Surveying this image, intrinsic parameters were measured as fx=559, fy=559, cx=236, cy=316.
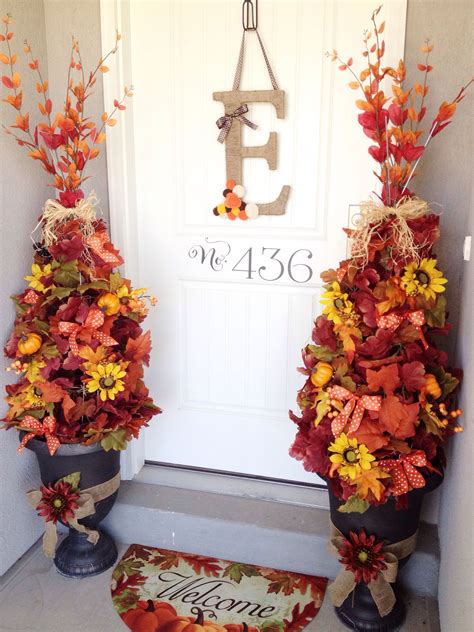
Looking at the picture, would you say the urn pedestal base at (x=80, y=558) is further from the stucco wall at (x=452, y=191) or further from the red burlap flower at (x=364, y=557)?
the stucco wall at (x=452, y=191)

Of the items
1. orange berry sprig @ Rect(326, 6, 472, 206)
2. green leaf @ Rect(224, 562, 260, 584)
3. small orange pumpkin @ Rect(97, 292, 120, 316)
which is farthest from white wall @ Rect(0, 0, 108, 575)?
orange berry sprig @ Rect(326, 6, 472, 206)

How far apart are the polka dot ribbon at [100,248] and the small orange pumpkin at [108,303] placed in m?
0.11

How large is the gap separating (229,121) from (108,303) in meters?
0.77

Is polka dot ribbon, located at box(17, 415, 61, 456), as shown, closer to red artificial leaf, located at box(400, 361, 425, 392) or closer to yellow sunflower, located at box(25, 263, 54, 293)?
yellow sunflower, located at box(25, 263, 54, 293)

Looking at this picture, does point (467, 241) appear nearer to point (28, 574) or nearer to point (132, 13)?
point (132, 13)

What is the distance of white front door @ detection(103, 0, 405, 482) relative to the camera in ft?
6.16

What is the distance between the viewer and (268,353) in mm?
2119

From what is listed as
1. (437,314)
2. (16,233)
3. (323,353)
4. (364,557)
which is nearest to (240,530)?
(364,557)

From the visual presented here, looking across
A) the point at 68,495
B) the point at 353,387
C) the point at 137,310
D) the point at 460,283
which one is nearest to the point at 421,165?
the point at 460,283

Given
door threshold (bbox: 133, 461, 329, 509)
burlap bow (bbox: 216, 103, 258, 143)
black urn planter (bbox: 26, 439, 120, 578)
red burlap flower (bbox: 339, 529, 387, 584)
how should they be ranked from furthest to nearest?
door threshold (bbox: 133, 461, 329, 509) → burlap bow (bbox: 216, 103, 258, 143) → black urn planter (bbox: 26, 439, 120, 578) → red burlap flower (bbox: 339, 529, 387, 584)

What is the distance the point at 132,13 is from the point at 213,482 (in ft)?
5.80


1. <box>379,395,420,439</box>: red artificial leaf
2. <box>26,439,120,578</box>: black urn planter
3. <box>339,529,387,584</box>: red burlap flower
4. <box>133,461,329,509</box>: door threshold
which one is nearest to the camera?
<box>379,395,420,439</box>: red artificial leaf

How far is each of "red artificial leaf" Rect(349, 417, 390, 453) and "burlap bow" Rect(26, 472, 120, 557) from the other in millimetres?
909

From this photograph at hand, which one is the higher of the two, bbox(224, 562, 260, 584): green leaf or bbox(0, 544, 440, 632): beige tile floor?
bbox(224, 562, 260, 584): green leaf
